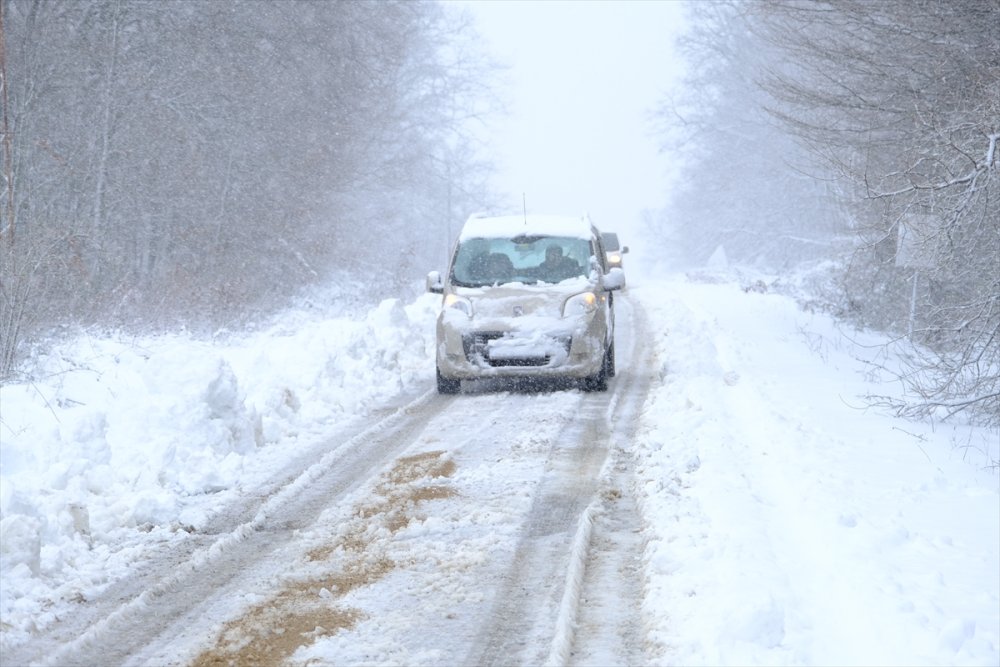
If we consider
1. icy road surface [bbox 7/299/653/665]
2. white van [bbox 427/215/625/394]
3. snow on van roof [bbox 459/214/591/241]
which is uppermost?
snow on van roof [bbox 459/214/591/241]

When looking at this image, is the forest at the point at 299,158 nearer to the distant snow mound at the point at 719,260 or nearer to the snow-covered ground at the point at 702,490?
the snow-covered ground at the point at 702,490

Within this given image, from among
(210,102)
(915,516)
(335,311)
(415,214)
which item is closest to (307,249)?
(335,311)

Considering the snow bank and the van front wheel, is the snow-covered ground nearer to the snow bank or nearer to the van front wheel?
the snow bank

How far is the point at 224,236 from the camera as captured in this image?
22750 mm

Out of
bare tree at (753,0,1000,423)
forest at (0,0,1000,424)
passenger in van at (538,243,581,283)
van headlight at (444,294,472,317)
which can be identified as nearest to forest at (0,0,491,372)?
forest at (0,0,1000,424)

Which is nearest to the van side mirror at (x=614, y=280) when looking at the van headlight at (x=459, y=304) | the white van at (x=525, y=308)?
the white van at (x=525, y=308)

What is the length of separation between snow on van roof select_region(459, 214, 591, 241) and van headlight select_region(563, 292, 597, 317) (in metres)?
1.25

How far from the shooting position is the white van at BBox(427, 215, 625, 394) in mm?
12289

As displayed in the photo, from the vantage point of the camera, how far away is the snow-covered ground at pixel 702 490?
4.75m

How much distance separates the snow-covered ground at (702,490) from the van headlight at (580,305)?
4.19 ft

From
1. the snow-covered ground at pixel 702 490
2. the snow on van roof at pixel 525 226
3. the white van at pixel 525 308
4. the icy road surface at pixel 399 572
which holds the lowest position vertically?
the icy road surface at pixel 399 572

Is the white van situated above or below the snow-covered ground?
above

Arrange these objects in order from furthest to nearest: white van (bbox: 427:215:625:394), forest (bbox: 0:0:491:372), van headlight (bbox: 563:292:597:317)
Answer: forest (bbox: 0:0:491:372), van headlight (bbox: 563:292:597:317), white van (bbox: 427:215:625:394)

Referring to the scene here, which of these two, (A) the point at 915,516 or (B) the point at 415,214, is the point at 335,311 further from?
(B) the point at 415,214
